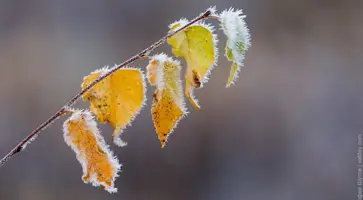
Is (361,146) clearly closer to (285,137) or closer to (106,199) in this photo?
(285,137)

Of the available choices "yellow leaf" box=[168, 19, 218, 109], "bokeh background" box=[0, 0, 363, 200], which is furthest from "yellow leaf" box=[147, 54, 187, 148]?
"bokeh background" box=[0, 0, 363, 200]

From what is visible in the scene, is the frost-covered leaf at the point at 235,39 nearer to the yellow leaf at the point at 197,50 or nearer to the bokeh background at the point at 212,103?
the yellow leaf at the point at 197,50

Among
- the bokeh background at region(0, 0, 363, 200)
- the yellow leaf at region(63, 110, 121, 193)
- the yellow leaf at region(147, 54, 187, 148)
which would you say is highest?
the bokeh background at region(0, 0, 363, 200)

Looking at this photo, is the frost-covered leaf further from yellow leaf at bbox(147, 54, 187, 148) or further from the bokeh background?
the bokeh background

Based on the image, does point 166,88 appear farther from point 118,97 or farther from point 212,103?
point 212,103

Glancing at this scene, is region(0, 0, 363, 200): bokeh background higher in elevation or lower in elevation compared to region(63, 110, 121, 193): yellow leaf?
higher
